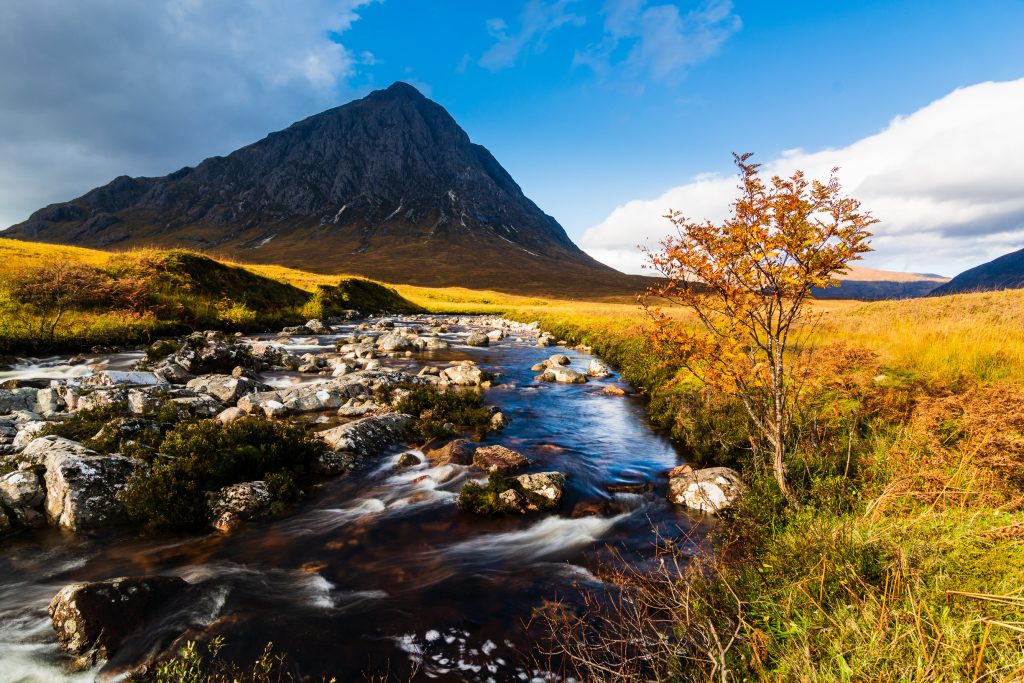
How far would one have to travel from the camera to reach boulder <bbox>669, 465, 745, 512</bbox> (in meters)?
7.83

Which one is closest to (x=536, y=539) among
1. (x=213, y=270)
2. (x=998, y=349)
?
(x=998, y=349)

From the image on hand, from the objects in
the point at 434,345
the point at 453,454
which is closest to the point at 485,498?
the point at 453,454

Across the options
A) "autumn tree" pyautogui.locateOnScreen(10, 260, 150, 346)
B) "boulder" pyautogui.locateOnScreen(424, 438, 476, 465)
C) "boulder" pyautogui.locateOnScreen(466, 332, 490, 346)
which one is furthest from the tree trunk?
"autumn tree" pyautogui.locateOnScreen(10, 260, 150, 346)

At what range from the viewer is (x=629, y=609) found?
5.39m

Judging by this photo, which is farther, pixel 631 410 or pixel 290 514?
pixel 631 410

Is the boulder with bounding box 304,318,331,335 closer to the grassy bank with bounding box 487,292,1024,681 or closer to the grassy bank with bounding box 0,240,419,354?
the grassy bank with bounding box 0,240,419,354

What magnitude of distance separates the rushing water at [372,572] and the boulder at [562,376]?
8.83m

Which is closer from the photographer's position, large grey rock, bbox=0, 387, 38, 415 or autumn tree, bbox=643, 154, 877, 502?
autumn tree, bbox=643, 154, 877, 502

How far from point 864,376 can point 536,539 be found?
7.96 meters

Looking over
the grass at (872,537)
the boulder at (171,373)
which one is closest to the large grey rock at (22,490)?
the boulder at (171,373)

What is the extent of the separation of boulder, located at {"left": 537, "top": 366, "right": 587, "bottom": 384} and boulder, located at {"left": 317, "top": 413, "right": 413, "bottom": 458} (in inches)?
341

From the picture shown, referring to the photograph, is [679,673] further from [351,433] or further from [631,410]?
[631,410]

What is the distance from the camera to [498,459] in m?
10.1

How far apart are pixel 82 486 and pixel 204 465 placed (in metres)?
1.64
